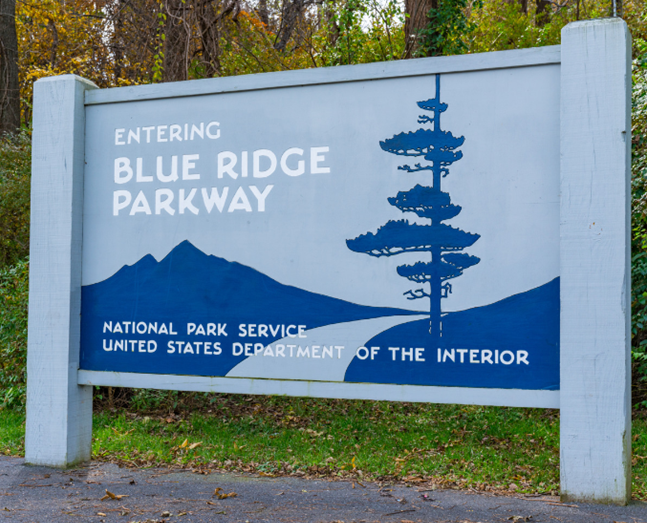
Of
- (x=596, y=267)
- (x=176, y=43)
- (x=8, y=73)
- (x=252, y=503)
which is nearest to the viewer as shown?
(x=596, y=267)

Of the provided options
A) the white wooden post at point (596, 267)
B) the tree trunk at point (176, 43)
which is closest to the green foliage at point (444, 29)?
the tree trunk at point (176, 43)

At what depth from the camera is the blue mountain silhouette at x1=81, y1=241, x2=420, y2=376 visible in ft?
15.6

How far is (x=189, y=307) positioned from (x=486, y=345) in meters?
2.22

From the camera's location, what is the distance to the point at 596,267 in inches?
162

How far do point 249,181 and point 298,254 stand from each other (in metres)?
0.68

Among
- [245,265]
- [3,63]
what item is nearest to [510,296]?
[245,265]

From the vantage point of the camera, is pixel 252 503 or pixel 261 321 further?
pixel 261 321

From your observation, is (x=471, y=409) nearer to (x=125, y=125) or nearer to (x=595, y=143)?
(x=595, y=143)

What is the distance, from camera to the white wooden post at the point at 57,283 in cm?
515

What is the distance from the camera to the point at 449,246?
4457mm

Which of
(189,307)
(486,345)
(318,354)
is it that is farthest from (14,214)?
(486,345)

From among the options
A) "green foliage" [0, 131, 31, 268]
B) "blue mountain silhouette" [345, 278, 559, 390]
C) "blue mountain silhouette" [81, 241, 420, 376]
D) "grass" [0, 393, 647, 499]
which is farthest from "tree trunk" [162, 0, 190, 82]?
"blue mountain silhouette" [345, 278, 559, 390]

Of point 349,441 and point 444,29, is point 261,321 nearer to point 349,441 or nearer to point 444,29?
point 349,441

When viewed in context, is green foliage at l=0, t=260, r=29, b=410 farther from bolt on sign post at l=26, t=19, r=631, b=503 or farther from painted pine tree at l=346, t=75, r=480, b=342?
painted pine tree at l=346, t=75, r=480, b=342
